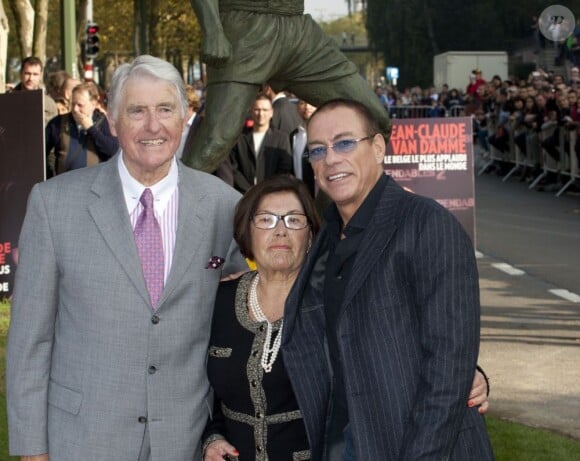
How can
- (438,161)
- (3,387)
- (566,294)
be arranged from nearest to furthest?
1. (3,387)
2. (566,294)
3. (438,161)

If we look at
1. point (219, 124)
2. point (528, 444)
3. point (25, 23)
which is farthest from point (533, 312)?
point (25, 23)

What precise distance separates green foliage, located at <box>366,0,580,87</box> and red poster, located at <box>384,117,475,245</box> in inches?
1867

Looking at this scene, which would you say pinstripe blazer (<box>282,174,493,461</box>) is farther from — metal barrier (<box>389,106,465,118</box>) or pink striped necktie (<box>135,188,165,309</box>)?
metal barrier (<box>389,106,465,118</box>)

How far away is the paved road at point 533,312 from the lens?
6969 millimetres

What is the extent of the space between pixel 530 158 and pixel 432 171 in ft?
36.4

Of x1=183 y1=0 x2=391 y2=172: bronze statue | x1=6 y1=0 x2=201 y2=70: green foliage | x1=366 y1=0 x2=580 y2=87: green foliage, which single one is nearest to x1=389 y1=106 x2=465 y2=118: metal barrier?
x1=6 y1=0 x2=201 y2=70: green foliage

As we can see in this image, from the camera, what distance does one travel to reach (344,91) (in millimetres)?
6301

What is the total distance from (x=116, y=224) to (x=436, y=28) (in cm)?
6171

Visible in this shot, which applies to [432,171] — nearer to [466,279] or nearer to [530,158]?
[466,279]

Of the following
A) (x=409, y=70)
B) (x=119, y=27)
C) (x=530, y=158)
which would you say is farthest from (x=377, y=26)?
(x=530, y=158)

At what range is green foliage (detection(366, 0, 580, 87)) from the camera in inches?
2347

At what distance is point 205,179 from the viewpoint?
12.5 ft

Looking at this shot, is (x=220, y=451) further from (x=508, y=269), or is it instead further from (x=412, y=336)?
(x=508, y=269)

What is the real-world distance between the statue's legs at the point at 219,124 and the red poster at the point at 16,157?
387 cm
